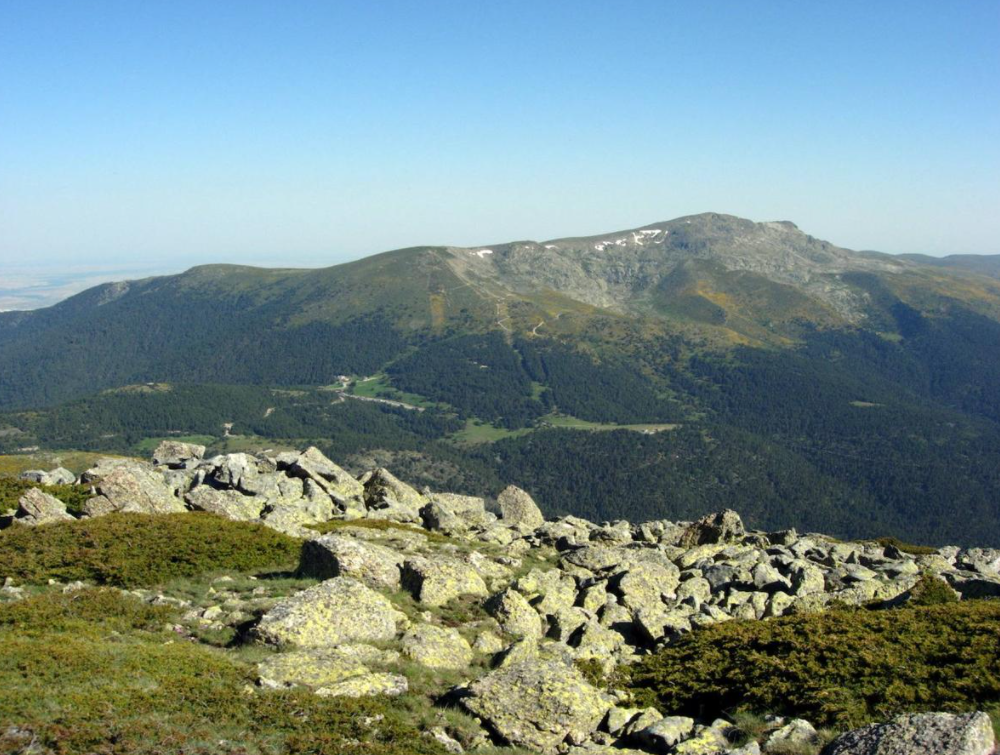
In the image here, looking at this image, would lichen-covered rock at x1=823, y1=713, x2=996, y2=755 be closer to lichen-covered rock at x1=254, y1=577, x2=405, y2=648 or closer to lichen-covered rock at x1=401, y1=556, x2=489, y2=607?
lichen-covered rock at x1=254, y1=577, x2=405, y2=648

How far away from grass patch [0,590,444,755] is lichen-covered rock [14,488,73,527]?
57.3 ft

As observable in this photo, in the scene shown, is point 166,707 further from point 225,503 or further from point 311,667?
point 225,503

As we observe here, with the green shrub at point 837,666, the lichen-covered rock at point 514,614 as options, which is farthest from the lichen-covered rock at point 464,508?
the green shrub at point 837,666

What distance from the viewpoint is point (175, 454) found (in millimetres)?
60375

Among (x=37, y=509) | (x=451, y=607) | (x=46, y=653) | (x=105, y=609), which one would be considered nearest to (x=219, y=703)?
(x=46, y=653)

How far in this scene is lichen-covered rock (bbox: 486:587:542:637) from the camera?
89.8 ft

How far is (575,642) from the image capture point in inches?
1074

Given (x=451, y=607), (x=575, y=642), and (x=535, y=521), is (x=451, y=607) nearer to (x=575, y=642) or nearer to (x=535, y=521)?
(x=575, y=642)

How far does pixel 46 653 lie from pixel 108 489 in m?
24.6

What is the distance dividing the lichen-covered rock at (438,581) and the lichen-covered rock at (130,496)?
1783 centimetres

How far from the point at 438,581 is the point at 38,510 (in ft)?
75.8

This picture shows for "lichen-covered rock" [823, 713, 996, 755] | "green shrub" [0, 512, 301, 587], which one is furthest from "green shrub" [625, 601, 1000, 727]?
"green shrub" [0, 512, 301, 587]

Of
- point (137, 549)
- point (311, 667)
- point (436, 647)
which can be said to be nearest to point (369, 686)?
point (311, 667)

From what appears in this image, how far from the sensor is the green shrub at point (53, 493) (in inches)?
1542
